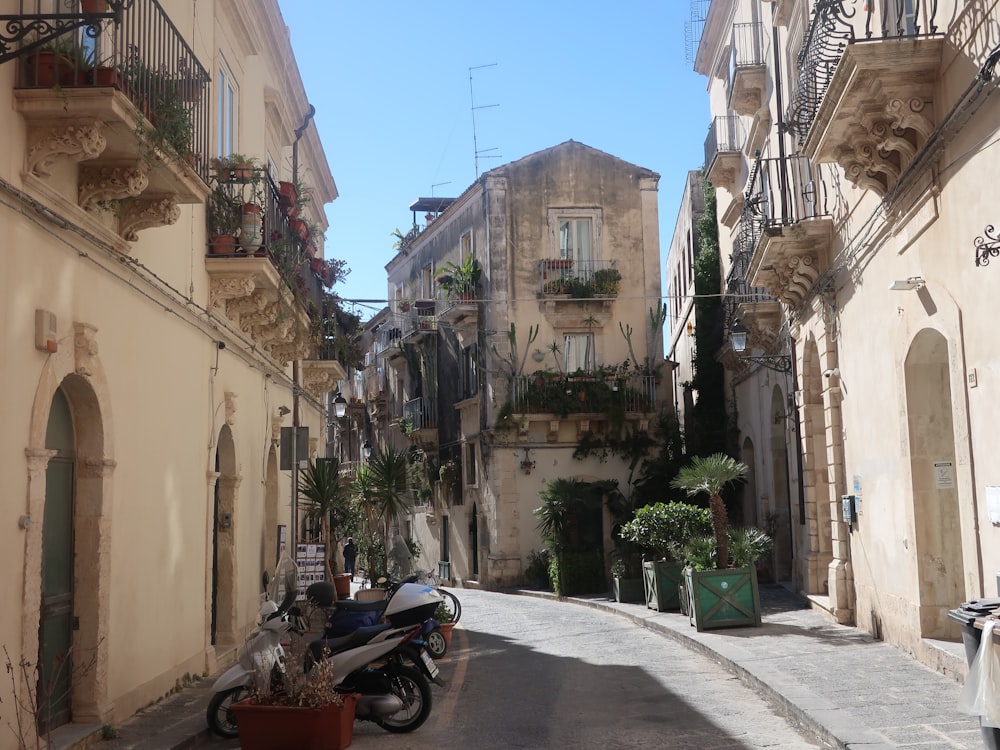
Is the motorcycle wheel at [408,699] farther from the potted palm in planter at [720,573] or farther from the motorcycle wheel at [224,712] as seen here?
the potted palm in planter at [720,573]

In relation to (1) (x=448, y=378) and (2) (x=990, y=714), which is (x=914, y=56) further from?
(1) (x=448, y=378)

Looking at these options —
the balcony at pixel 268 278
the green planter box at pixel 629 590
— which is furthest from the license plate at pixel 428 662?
the green planter box at pixel 629 590

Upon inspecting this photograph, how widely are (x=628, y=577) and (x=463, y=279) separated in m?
12.1

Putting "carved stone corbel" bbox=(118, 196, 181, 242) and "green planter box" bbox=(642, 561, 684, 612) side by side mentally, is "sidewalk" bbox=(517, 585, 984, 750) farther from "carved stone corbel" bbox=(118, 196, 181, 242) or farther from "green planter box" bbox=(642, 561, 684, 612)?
"carved stone corbel" bbox=(118, 196, 181, 242)

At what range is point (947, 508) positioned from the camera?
1122cm

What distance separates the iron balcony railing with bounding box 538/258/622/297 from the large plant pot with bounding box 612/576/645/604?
1041cm

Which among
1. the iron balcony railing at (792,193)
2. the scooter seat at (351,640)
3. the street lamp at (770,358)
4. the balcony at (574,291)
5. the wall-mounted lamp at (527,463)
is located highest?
the balcony at (574,291)

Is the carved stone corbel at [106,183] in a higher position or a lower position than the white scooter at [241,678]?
higher

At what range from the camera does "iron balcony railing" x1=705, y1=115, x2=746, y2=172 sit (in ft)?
75.2

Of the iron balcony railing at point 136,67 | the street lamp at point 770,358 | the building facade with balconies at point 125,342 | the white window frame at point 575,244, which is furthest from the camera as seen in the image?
the white window frame at point 575,244

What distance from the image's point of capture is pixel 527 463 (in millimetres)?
29516

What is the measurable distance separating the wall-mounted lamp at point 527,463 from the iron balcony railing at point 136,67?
2017cm

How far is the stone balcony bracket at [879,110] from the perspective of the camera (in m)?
9.47

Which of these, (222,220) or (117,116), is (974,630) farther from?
(222,220)
